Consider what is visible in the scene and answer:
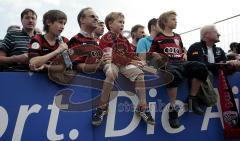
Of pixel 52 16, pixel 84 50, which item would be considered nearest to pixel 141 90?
pixel 84 50

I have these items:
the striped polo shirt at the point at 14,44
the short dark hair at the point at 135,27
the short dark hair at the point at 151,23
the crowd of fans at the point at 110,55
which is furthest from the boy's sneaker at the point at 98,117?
the short dark hair at the point at 135,27

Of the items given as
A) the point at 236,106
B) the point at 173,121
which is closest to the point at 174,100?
the point at 173,121

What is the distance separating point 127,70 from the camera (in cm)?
381

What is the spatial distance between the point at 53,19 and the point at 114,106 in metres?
1.20

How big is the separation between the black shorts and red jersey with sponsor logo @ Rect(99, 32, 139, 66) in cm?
47

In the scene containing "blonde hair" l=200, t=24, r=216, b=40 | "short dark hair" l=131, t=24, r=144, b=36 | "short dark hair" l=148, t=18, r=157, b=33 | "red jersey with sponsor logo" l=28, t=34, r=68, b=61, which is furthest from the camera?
"short dark hair" l=131, t=24, r=144, b=36

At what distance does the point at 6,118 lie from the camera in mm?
3361

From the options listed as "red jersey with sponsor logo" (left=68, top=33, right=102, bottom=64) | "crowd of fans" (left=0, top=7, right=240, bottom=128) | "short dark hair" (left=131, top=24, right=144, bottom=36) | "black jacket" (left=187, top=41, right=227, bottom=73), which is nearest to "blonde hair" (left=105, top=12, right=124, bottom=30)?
"crowd of fans" (left=0, top=7, right=240, bottom=128)

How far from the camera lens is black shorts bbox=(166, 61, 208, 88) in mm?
3924

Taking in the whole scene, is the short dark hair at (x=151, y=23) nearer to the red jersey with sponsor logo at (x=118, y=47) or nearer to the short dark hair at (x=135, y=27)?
the short dark hair at (x=135, y=27)

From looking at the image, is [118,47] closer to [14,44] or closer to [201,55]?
[201,55]

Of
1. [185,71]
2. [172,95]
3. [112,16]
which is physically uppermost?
[112,16]

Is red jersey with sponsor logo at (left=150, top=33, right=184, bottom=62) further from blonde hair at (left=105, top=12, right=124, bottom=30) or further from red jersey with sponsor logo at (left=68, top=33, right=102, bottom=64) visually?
red jersey with sponsor logo at (left=68, top=33, right=102, bottom=64)

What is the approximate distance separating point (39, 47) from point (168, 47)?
62.0 inches
